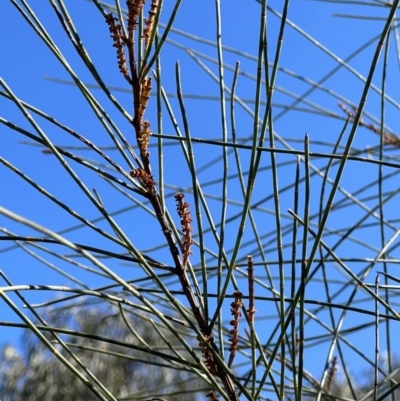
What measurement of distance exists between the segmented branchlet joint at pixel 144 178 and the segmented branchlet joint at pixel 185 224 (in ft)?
0.07

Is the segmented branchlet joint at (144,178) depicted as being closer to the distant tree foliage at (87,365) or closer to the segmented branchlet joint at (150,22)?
the segmented branchlet joint at (150,22)

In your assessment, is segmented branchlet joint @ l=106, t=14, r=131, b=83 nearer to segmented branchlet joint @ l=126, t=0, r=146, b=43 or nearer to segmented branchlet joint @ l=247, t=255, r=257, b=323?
segmented branchlet joint @ l=126, t=0, r=146, b=43

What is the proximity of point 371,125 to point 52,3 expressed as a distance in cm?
67

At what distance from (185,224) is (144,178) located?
0.05 metres

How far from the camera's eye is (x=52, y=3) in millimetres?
A: 540

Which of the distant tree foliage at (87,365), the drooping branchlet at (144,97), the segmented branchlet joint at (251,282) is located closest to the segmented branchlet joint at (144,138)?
the drooping branchlet at (144,97)

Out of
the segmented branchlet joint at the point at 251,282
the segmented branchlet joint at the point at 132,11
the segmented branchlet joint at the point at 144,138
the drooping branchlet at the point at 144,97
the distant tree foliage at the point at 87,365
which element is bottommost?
the segmented branchlet joint at the point at 251,282

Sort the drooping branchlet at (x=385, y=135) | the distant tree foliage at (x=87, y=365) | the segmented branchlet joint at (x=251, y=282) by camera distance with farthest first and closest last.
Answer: the distant tree foliage at (x=87, y=365) → the drooping branchlet at (x=385, y=135) → the segmented branchlet joint at (x=251, y=282)

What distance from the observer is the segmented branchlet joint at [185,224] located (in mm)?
548

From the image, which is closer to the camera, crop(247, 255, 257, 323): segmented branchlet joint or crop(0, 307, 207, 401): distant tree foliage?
crop(247, 255, 257, 323): segmented branchlet joint

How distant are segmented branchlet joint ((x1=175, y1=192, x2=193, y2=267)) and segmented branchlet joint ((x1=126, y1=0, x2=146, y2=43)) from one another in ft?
0.43

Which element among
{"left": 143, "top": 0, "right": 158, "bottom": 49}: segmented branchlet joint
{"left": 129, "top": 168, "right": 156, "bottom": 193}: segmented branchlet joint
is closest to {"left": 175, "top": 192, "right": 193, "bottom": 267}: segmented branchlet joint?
{"left": 129, "top": 168, "right": 156, "bottom": 193}: segmented branchlet joint

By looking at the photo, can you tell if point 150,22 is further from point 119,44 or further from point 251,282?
point 251,282

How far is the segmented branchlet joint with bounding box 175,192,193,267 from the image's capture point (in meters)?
0.55
